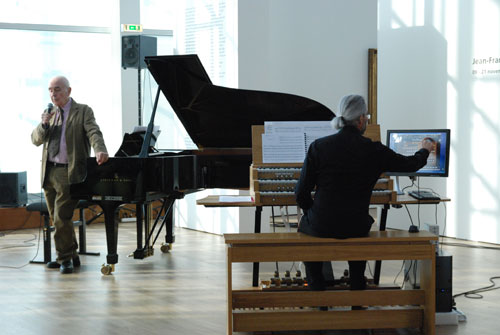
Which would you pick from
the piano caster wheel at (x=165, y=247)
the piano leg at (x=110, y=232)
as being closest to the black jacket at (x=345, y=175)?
the piano leg at (x=110, y=232)

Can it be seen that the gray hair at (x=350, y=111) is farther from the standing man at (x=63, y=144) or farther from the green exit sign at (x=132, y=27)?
the green exit sign at (x=132, y=27)

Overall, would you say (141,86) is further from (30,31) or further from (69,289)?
(69,289)

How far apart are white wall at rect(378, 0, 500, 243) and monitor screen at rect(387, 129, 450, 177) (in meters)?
2.26

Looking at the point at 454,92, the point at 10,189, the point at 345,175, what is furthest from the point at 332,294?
the point at 10,189

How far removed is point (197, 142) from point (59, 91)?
124 cm

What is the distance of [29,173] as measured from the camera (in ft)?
31.4

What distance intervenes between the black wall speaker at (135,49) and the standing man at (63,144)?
9.46ft

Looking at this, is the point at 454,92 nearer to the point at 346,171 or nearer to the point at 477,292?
the point at 477,292

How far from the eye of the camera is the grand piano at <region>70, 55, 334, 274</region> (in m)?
5.69

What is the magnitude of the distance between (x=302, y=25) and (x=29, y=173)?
427 cm

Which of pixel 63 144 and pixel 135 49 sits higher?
pixel 135 49

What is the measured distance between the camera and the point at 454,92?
25.6ft

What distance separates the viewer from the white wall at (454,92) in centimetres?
745

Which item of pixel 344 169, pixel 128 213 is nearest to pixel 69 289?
pixel 344 169
